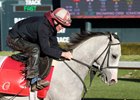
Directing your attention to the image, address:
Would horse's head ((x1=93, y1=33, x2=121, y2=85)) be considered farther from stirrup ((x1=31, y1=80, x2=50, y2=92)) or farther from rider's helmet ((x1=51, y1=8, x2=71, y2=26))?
stirrup ((x1=31, y1=80, x2=50, y2=92))

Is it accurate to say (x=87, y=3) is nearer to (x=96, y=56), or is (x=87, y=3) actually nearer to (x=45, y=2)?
(x=45, y=2)

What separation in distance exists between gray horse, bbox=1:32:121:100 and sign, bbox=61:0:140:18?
24.8m

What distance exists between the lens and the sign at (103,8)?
31438 mm

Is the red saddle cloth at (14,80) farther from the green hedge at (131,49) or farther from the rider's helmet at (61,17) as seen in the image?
the green hedge at (131,49)

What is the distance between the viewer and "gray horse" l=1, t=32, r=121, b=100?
21.3 feet

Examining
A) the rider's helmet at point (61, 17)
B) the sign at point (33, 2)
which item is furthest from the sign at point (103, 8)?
the rider's helmet at point (61, 17)

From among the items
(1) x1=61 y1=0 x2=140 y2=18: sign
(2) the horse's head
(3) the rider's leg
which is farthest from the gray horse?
(1) x1=61 y1=0 x2=140 y2=18: sign

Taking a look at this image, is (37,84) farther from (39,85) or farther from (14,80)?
(14,80)

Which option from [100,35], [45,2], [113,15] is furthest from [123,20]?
[100,35]

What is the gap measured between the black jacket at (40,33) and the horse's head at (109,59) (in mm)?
535

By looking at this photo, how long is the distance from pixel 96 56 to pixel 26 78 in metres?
0.91

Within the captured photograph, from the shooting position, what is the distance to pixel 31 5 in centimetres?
3484

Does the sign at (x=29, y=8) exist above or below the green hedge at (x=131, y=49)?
above

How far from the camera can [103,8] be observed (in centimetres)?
3162
